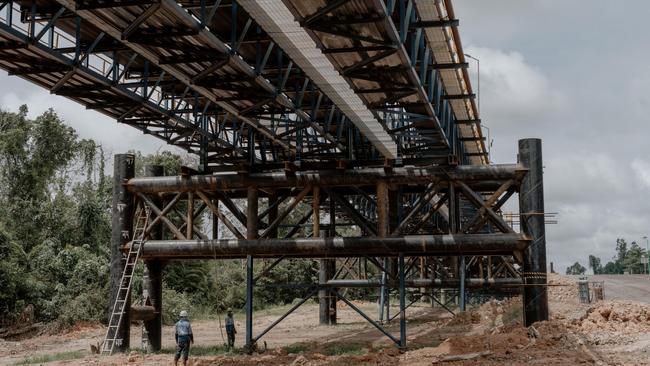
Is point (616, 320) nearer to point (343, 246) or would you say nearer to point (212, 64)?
point (343, 246)

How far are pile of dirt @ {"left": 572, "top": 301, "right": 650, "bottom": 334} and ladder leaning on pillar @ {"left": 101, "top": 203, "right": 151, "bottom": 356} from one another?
12.3 meters

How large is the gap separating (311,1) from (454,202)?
8.82m

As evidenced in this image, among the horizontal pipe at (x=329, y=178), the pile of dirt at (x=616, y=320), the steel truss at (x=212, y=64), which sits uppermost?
the steel truss at (x=212, y=64)

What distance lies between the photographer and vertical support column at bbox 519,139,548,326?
18266 mm

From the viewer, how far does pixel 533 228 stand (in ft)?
59.8

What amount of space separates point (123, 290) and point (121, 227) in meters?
1.86

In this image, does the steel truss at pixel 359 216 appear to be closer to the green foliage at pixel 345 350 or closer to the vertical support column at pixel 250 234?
the vertical support column at pixel 250 234

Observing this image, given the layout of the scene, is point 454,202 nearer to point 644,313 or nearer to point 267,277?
point 644,313

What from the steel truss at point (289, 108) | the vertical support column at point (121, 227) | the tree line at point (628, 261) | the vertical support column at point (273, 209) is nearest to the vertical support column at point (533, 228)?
the steel truss at point (289, 108)

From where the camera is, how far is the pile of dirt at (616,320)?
1788 cm

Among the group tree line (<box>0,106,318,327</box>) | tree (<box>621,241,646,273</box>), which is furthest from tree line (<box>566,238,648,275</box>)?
tree line (<box>0,106,318,327</box>)

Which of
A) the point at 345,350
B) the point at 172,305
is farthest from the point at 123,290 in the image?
the point at 172,305

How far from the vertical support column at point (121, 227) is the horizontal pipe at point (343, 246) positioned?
2.53 feet

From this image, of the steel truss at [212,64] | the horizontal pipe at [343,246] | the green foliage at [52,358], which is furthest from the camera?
the green foliage at [52,358]
